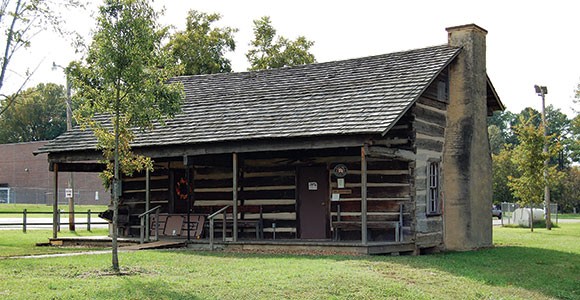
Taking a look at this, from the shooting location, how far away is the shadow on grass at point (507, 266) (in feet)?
49.3

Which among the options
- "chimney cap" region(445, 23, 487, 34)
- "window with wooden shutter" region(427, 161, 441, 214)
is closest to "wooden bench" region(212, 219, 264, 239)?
"window with wooden shutter" region(427, 161, 441, 214)

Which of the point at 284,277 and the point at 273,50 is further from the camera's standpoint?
the point at 273,50

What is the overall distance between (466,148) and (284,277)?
11.0 metres

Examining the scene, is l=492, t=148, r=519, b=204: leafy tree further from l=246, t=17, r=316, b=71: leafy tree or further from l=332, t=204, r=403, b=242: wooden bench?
l=332, t=204, r=403, b=242: wooden bench

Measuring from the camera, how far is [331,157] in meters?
21.7

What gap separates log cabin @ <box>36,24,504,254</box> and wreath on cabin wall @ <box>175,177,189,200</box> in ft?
0.11

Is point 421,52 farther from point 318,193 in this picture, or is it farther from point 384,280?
point 384,280

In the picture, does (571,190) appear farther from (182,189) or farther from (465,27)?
(182,189)

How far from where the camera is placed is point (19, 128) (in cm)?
8581

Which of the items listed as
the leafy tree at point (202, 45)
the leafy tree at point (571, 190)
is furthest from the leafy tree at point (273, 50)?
the leafy tree at point (571, 190)

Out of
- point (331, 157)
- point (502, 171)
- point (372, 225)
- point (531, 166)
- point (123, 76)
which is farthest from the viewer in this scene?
point (502, 171)

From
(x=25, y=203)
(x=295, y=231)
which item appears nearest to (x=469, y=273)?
(x=295, y=231)

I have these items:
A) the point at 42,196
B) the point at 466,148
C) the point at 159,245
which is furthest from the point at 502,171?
the point at 159,245

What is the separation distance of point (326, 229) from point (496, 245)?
6260 mm
